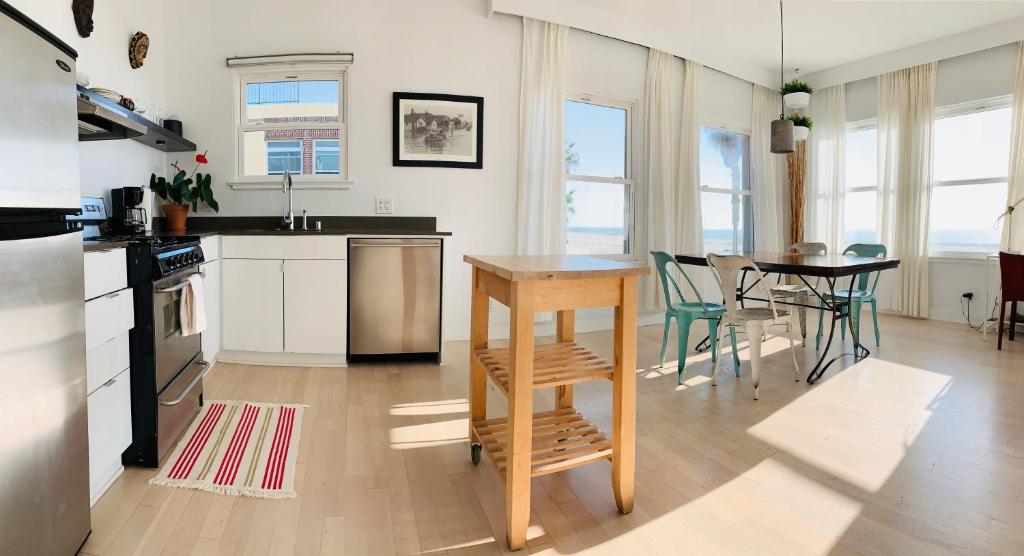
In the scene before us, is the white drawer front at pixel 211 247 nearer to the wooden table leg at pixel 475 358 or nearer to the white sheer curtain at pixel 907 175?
the wooden table leg at pixel 475 358

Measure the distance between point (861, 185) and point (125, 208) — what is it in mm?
6901

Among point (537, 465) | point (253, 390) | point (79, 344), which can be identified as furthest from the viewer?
point (253, 390)

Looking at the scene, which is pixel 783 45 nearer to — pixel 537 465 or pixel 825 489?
pixel 825 489

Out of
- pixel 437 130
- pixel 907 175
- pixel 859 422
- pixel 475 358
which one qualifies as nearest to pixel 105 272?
pixel 475 358

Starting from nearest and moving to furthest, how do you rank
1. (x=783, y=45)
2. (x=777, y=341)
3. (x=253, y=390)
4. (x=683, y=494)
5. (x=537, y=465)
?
(x=537, y=465)
(x=683, y=494)
(x=253, y=390)
(x=777, y=341)
(x=783, y=45)

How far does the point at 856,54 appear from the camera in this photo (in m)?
5.61

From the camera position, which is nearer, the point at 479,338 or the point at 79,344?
the point at 79,344

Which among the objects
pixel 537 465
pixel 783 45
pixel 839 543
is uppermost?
pixel 783 45

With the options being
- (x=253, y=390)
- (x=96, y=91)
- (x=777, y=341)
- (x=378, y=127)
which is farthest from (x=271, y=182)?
(x=777, y=341)

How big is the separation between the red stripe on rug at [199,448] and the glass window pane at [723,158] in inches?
196

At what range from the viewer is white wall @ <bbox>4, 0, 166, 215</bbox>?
2605 millimetres

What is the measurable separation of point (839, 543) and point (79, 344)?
7.13 ft

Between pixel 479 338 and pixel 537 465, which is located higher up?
pixel 479 338

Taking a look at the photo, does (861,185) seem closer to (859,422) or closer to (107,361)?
(859,422)
